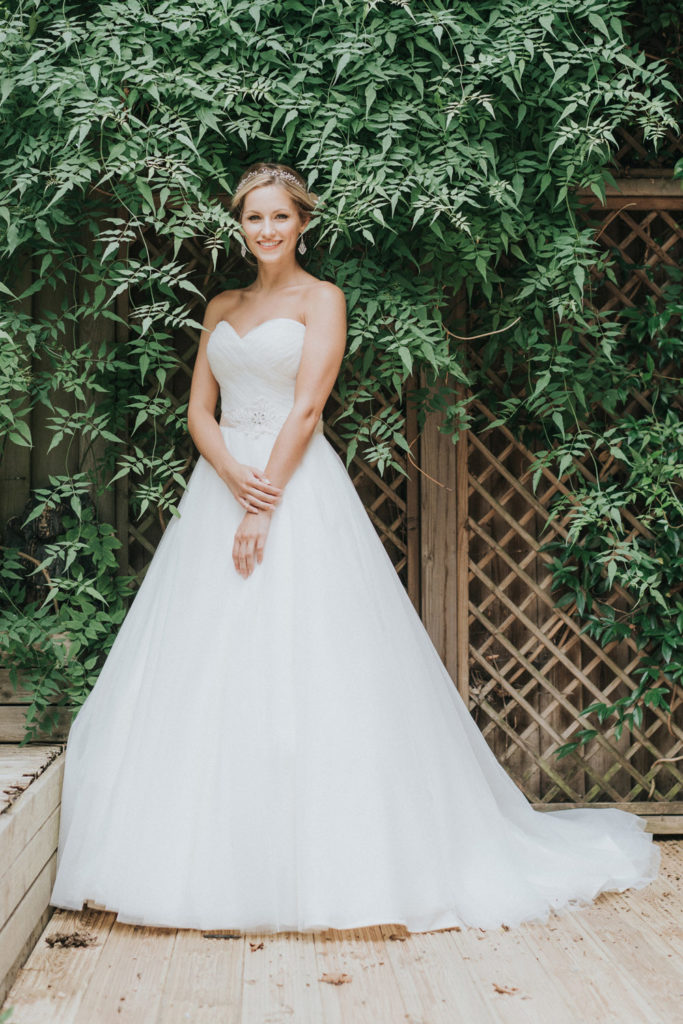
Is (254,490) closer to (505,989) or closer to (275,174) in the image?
(275,174)

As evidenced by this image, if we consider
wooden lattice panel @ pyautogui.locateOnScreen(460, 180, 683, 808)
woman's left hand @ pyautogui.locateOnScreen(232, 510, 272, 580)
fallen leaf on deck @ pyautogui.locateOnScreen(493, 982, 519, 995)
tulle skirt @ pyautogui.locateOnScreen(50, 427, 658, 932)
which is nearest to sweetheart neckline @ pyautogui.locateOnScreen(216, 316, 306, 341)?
tulle skirt @ pyautogui.locateOnScreen(50, 427, 658, 932)

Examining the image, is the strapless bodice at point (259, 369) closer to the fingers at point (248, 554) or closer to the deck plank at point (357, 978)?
the fingers at point (248, 554)

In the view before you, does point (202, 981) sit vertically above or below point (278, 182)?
below

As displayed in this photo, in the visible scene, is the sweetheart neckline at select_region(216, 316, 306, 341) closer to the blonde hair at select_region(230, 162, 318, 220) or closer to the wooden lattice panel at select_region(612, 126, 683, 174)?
the blonde hair at select_region(230, 162, 318, 220)

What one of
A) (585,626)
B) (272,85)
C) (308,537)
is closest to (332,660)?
(308,537)

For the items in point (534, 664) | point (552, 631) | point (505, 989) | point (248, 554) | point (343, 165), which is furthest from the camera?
point (534, 664)

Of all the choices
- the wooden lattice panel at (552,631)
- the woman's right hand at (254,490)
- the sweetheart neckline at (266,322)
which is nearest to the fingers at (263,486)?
the woman's right hand at (254,490)

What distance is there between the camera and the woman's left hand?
2.24 metres

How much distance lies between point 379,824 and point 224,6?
213cm

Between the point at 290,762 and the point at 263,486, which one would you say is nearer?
the point at 290,762

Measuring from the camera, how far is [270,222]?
2.39m

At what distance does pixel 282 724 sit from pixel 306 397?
2.80 ft

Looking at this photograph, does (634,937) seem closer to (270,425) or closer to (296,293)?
(270,425)

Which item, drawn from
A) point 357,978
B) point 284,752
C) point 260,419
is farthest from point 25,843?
point 260,419
